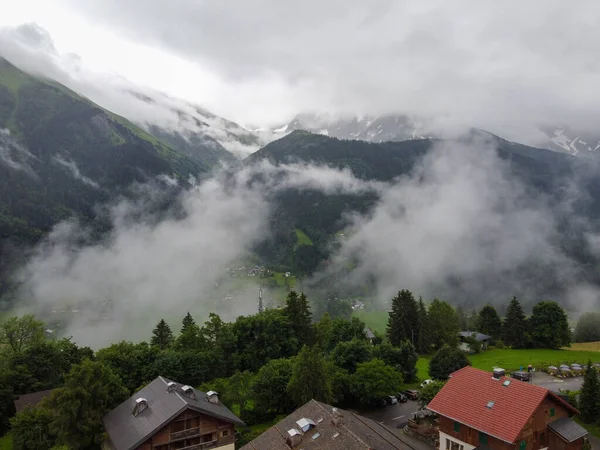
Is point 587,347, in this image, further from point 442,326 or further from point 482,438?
point 482,438

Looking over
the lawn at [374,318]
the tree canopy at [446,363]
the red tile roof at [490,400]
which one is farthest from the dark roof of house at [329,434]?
the lawn at [374,318]

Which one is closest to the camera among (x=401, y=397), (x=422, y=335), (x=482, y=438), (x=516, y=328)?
(x=482, y=438)

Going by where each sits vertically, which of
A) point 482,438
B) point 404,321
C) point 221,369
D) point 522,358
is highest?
point 482,438

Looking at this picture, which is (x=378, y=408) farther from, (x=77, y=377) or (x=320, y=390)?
(x=77, y=377)

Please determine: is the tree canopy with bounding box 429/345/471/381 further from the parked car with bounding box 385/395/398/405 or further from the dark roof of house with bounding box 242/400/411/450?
the dark roof of house with bounding box 242/400/411/450

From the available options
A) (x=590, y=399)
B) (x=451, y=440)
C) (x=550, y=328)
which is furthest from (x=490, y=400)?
(x=550, y=328)

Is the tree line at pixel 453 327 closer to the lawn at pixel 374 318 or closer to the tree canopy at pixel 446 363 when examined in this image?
the tree canopy at pixel 446 363

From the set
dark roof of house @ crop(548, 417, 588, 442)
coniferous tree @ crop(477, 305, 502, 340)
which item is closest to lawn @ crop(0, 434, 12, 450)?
dark roof of house @ crop(548, 417, 588, 442)
